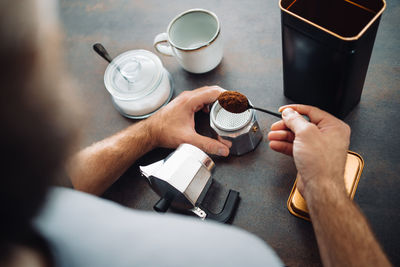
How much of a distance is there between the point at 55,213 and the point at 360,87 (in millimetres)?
640

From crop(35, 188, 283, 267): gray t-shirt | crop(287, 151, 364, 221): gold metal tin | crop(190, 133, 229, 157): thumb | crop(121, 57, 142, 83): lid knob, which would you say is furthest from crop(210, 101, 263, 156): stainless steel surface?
crop(35, 188, 283, 267): gray t-shirt

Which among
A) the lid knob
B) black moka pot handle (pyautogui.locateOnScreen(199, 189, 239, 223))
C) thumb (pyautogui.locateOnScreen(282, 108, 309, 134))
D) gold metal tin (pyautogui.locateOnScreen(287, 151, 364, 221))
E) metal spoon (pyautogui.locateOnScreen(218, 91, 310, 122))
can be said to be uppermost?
the lid knob

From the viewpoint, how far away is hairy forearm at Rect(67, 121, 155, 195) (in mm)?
756

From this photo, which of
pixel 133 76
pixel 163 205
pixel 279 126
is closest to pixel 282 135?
pixel 279 126

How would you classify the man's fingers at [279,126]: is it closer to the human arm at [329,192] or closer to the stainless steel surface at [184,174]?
the human arm at [329,192]

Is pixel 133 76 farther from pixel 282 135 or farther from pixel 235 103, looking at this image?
pixel 282 135

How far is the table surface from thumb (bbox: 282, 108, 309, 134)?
11cm

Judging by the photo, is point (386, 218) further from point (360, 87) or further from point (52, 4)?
point (52, 4)

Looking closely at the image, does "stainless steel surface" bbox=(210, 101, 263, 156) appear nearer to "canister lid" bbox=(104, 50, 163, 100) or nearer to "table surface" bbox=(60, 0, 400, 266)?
"table surface" bbox=(60, 0, 400, 266)

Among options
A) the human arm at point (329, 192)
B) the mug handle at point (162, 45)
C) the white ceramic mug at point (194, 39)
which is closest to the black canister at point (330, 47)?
the human arm at point (329, 192)

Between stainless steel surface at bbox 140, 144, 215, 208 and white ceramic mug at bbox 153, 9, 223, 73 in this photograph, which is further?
white ceramic mug at bbox 153, 9, 223, 73

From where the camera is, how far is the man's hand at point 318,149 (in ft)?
1.96

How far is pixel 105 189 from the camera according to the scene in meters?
0.78

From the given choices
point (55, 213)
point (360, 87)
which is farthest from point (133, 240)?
point (360, 87)
